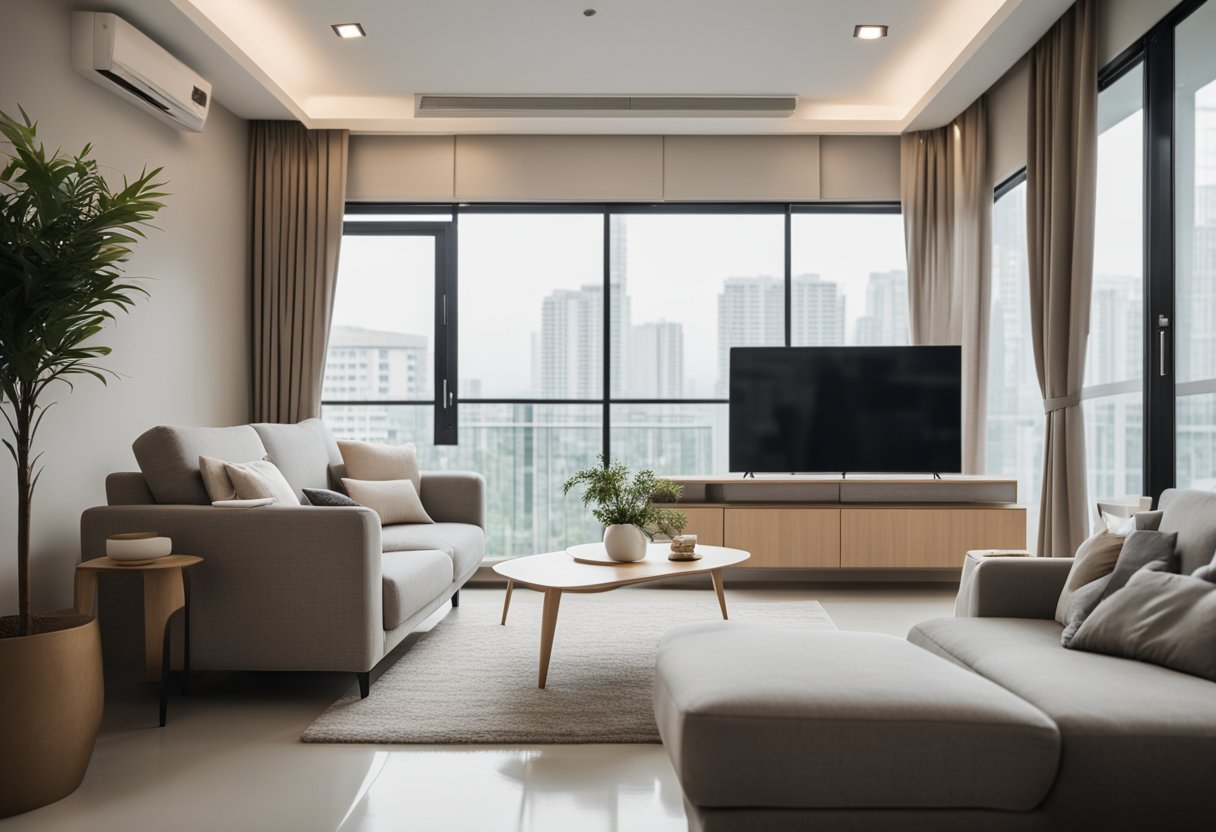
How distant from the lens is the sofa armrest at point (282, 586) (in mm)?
2910

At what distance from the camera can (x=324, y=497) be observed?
12.2 ft

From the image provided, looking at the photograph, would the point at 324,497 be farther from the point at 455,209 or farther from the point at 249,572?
the point at 455,209

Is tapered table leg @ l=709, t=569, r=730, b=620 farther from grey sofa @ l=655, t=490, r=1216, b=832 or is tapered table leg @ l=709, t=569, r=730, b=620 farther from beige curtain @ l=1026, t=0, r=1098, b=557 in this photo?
grey sofa @ l=655, t=490, r=1216, b=832

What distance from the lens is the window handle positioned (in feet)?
11.1

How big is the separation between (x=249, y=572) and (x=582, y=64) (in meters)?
3.25

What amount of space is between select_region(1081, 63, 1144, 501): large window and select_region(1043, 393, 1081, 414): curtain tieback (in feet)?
0.53

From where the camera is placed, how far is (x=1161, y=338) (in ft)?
11.2

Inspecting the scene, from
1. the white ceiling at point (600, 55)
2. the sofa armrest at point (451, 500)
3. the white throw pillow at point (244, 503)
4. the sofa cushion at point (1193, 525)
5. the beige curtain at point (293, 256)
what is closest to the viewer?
the sofa cushion at point (1193, 525)

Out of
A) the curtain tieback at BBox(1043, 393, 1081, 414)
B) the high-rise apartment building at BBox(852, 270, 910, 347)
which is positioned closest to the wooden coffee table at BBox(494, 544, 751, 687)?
the curtain tieback at BBox(1043, 393, 1081, 414)

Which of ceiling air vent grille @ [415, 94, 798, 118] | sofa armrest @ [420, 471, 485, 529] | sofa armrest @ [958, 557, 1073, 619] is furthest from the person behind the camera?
ceiling air vent grille @ [415, 94, 798, 118]

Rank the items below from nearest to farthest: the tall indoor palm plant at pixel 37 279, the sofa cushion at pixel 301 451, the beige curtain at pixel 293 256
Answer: the tall indoor palm plant at pixel 37 279
the sofa cushion at pixel 301 451
the beige curtain at pixel 293 256

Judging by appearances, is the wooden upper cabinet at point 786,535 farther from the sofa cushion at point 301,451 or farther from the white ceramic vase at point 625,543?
the sofa cushion at point 301,451

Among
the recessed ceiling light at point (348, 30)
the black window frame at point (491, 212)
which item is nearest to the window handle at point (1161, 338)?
the black window frame at point (491, 212)

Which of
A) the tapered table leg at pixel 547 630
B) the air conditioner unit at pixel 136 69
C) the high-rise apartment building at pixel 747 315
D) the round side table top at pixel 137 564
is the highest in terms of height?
the air conditioner unit at pixel 136 69
